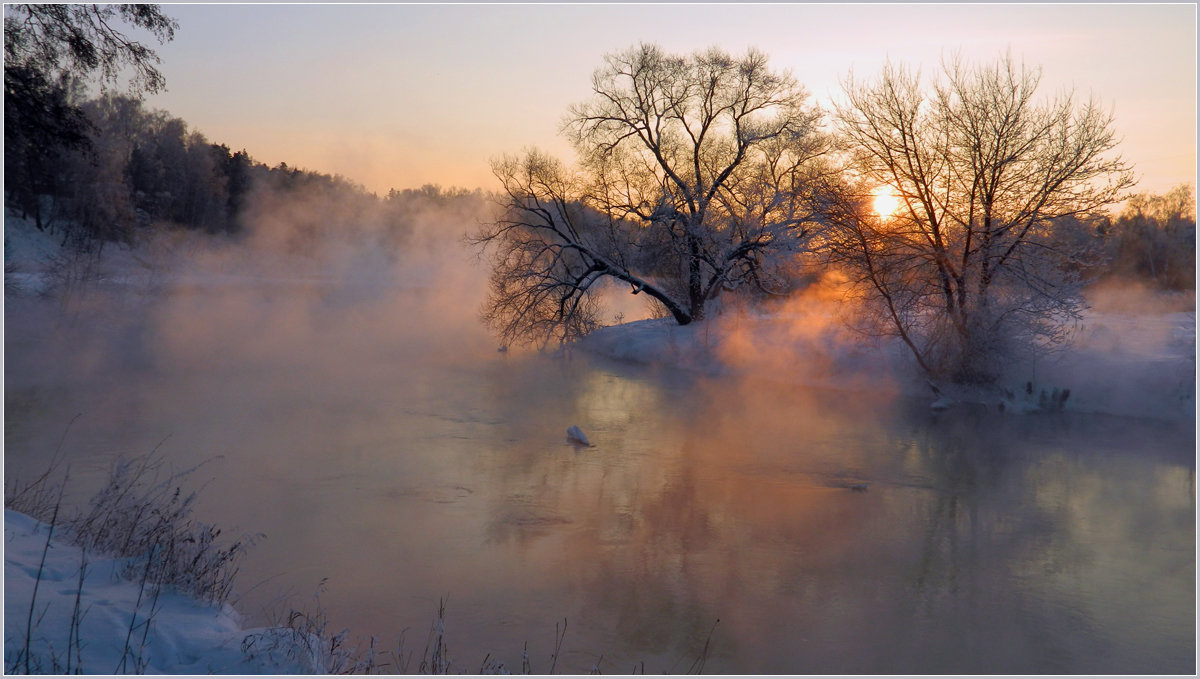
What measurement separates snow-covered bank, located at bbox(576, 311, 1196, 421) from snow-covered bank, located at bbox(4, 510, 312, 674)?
12754mm

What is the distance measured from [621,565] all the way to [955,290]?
10695 millimetres

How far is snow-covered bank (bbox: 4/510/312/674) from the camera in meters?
3.89

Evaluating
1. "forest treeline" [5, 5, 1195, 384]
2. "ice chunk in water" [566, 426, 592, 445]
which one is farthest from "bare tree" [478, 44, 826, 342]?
"ice chunk in water" [566, 426, 592, 445]

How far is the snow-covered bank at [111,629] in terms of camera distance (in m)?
3.89

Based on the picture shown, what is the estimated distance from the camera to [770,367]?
18047 mm

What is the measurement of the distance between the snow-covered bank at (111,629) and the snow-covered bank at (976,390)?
1275cm

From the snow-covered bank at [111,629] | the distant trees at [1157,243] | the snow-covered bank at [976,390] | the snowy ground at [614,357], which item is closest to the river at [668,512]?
the snow-covered bank at [976,390]

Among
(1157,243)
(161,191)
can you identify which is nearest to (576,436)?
(1157,243)

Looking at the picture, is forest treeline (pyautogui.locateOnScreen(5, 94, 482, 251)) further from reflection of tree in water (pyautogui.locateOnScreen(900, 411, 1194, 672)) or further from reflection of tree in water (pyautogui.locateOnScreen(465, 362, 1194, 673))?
Result: reflection of tree in water (pyautogui.locateOnScreen(900, 411, 1194, 672))

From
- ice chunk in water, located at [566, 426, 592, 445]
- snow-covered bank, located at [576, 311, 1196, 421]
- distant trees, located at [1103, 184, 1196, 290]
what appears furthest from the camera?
distant trees, located at [1103, 184, 1196, 290]

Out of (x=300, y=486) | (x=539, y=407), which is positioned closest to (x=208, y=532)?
(x=300, y=486)

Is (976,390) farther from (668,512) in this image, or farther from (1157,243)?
(1157,243)

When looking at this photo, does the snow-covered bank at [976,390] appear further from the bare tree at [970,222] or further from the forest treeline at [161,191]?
the forest treeline at [161,191]

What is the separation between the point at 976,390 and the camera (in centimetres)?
1505
